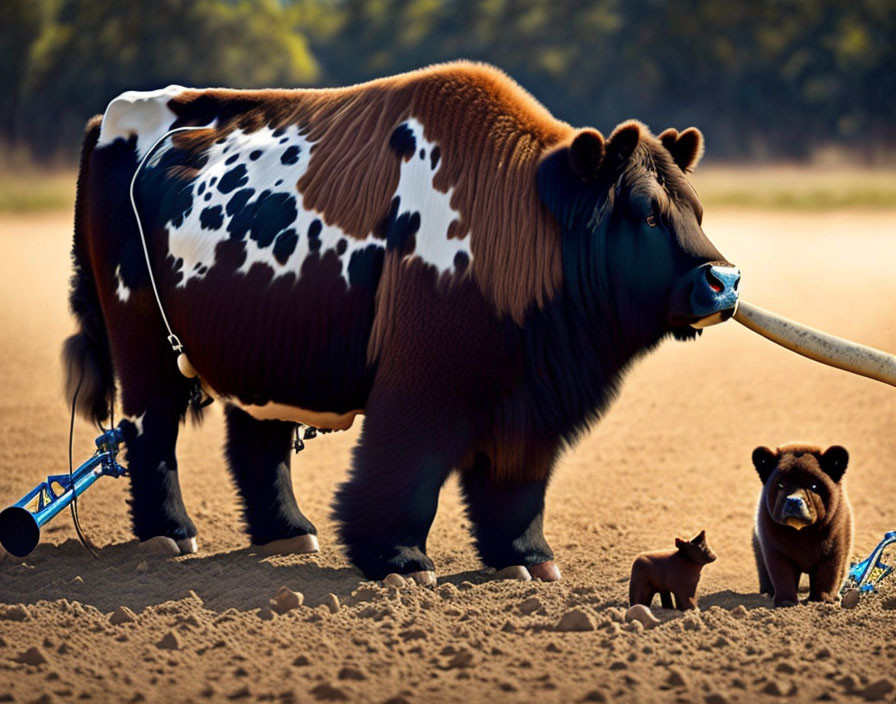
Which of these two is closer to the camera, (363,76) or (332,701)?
(332,701)

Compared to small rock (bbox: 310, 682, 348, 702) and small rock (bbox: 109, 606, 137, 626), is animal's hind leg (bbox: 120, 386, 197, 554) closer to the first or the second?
small rock (bbox: 109, 606, 137, 626)

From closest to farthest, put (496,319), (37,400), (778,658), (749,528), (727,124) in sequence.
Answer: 1. (778,658)
2. (496,319)
3. (749,528)
4. (37,400)
5. (727,124)

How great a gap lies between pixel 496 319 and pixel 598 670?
1606 millimetres

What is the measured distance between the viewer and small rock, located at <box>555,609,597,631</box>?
5168mm

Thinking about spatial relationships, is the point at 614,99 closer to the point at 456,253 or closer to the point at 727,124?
the point at 727,124

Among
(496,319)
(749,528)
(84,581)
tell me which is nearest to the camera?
(496,319)

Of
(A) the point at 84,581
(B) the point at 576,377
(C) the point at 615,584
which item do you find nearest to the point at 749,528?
(C) the point at 615,584

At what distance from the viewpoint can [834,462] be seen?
580cm

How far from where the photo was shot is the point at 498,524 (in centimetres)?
632

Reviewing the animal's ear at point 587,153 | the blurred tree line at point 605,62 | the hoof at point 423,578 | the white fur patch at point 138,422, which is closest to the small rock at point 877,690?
the hoof at point 423,578

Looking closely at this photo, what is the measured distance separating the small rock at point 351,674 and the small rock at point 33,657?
43.0 inches

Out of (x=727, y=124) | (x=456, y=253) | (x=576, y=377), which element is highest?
(x=727, y=124)

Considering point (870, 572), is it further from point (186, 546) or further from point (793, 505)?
point (186, 546)

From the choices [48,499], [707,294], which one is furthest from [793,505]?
[48,499]
